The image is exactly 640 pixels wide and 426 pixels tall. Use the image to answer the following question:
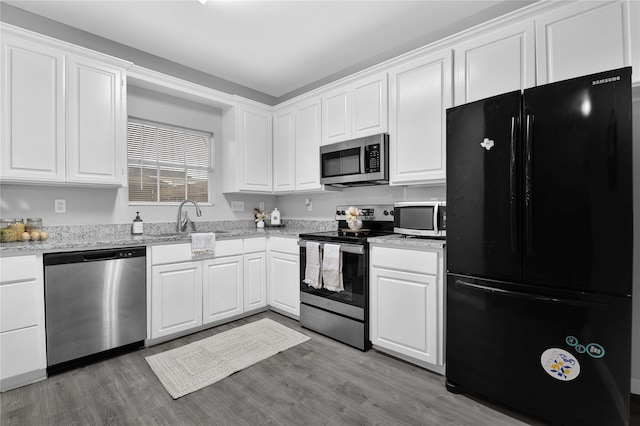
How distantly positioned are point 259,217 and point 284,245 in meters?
0.88

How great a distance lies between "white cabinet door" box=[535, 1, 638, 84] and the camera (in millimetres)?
1725

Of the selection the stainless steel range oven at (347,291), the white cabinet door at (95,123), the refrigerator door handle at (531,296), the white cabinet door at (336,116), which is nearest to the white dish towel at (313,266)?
the stainless steel range oven at (347,291)

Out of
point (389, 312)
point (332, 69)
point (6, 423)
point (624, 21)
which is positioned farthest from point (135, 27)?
point (624, 21)

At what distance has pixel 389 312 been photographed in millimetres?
2400

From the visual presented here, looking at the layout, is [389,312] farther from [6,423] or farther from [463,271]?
[6,423]

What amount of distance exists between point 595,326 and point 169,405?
2395 mm

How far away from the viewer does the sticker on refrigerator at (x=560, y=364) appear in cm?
155

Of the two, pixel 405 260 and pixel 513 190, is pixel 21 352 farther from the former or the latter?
pixel 513 190

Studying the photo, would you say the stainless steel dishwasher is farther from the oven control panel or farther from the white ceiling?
the oven control panel

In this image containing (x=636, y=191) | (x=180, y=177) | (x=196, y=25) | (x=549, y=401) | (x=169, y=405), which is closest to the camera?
(x=549, y=401)

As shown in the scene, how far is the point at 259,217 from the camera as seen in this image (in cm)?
400

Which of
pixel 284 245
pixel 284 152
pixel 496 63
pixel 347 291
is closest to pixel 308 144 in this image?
pixel 284 152

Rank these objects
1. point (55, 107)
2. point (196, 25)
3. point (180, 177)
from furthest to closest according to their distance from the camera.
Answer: point (180, 177)
point (196, 25)
point (55, 107)

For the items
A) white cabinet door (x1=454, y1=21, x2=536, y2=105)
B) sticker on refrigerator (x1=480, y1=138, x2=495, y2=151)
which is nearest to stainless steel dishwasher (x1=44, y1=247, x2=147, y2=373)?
sticker on refrigerator (x1=480, y1=138, x2=495, y2=151)
